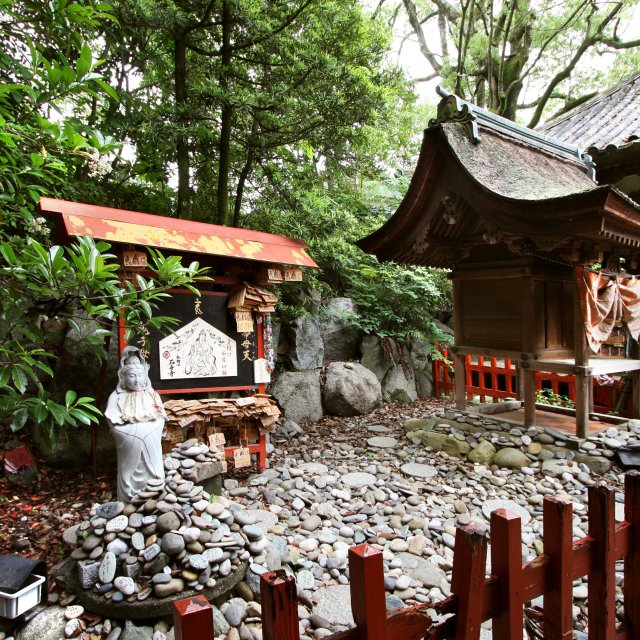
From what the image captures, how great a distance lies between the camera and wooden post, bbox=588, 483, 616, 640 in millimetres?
1448

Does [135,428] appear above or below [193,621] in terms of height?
below

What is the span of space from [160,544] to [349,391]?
A: 5198 mm

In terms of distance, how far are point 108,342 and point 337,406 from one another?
425 centimetres

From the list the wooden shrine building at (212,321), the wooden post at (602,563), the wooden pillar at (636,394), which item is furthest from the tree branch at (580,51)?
the wooden post at (602,563)

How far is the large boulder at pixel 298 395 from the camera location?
7.24m

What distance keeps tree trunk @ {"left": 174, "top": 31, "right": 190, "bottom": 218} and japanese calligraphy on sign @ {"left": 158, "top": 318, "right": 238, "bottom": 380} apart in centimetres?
262

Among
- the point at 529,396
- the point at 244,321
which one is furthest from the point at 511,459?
the point at 244,321

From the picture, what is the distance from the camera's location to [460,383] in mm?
6391

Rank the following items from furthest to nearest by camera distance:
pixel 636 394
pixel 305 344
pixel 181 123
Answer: pixel 305 344 < pixel 636 394 < pixel 181 123

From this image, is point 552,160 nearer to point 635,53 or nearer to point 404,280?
point 404,280

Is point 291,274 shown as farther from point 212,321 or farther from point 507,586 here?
point 507,586

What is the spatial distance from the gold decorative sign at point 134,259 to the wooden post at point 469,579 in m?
3.71

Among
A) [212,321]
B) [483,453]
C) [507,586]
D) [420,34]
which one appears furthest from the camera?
[420,34]

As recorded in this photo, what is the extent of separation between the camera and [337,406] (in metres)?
7.62
